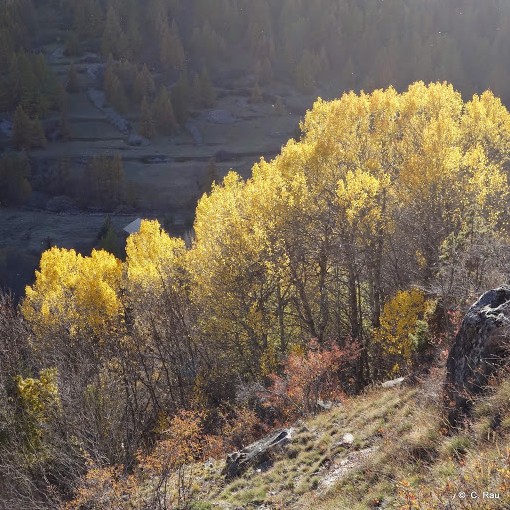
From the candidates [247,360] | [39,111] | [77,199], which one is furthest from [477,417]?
[39,111]

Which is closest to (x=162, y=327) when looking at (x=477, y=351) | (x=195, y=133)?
(x=477, y=351)

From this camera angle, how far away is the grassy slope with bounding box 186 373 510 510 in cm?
515

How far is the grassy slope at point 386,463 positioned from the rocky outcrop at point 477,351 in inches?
12.7

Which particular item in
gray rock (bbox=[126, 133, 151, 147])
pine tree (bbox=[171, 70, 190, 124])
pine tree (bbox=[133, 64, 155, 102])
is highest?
pine tree (bbox=[133, 64, 155, 102])

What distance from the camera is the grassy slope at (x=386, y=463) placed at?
5.15m

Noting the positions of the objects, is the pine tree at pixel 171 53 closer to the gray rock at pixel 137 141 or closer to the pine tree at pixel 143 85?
the pine tree at pixel 143 85

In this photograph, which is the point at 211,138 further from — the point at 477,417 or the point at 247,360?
the point at 477,417

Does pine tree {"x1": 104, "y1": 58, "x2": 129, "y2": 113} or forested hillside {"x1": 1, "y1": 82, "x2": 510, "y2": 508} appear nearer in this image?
forested hillside {"x1": 1, "y1": 82, "x2": 510, "y2": 508}

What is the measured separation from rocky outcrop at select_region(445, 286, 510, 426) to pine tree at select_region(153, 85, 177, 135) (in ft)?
300

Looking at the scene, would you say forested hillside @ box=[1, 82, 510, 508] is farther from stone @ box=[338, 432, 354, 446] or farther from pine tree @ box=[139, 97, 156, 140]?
pine tree @ box=[139, 97, 156, 140]

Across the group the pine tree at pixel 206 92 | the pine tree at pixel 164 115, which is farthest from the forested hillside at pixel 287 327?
the pine tree at pixel 206 92

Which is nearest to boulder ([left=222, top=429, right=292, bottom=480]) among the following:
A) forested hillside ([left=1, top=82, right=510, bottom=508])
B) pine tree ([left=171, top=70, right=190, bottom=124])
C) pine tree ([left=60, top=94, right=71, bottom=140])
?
forested hillside ([left=1, top=82, right=510, bottom=508])

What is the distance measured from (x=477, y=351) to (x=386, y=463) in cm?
212

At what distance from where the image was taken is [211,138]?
94.2 meters
